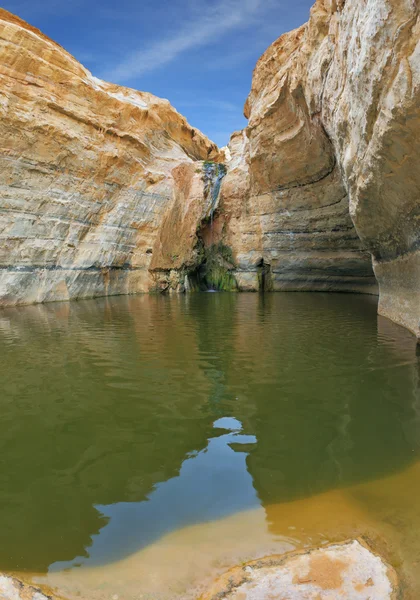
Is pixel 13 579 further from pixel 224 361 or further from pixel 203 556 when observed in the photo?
pixel 224 361

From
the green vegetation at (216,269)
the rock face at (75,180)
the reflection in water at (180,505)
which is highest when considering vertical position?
the rock face at (75,180)

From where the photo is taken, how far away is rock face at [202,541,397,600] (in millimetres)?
1750

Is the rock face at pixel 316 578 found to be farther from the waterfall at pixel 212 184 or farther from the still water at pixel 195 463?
the waterfall at pixel 212 184

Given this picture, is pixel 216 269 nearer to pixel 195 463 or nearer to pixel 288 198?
pixel 288 198

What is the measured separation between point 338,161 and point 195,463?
28.8ft

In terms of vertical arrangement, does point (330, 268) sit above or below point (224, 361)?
above

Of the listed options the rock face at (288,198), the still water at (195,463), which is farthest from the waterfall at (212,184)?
the still water at (195,463)

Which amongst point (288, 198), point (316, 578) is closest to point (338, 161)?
point (316, 578)

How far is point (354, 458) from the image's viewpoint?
10.0 feet

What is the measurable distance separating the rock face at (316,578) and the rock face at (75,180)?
579 inches

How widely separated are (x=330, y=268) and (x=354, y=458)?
19973 millimetres

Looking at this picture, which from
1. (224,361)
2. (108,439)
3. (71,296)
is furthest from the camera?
(71,296)

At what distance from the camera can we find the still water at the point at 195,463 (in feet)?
6.91

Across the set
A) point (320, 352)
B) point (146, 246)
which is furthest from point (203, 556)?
point (146, 246)
